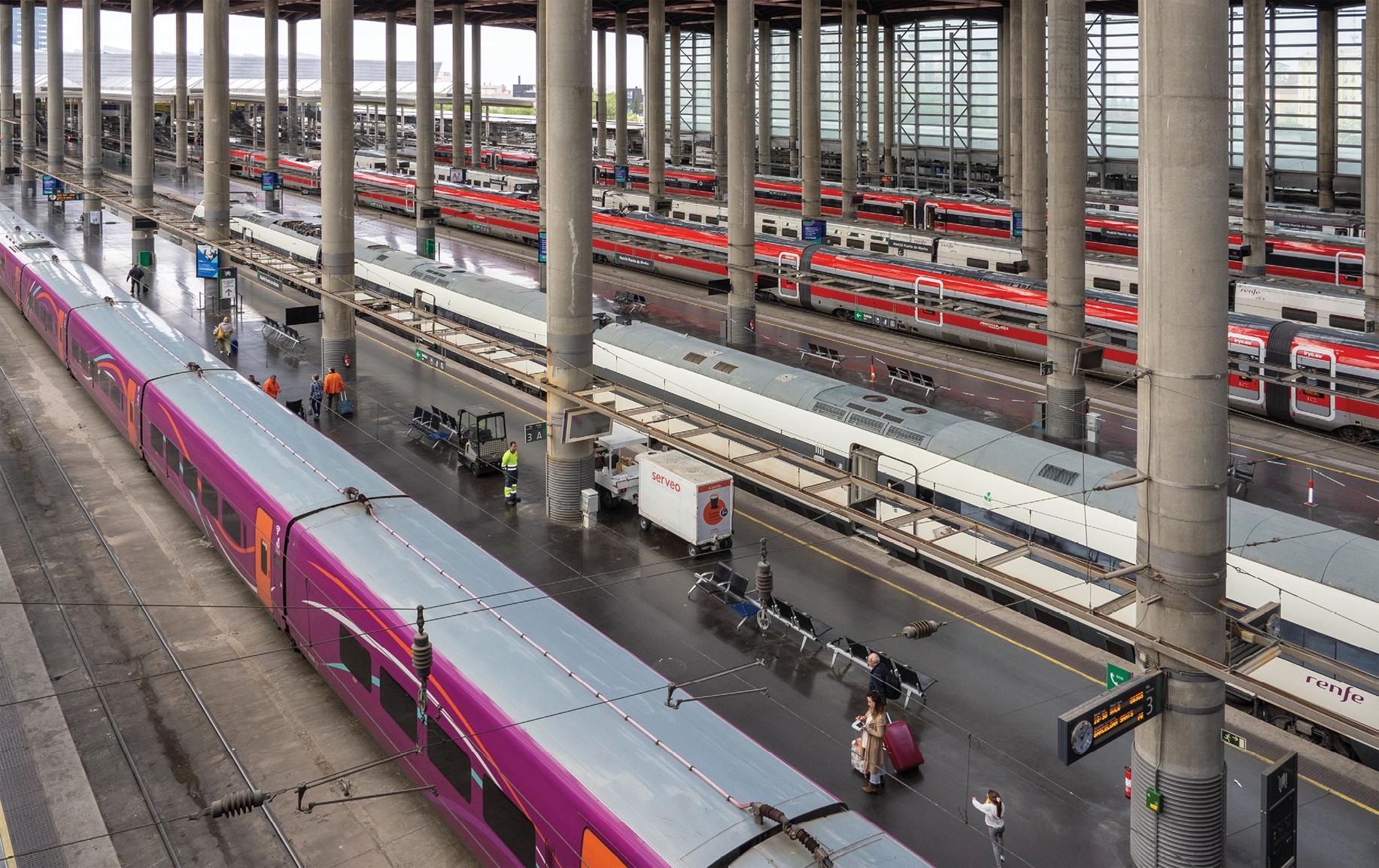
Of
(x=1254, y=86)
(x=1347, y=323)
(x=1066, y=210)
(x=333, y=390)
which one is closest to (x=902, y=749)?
(x=1066, y=210)

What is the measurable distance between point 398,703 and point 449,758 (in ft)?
5.18

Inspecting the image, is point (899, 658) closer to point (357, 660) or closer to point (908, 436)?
point (908, 436)

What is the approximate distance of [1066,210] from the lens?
34281 mm

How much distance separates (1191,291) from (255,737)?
1540 cm

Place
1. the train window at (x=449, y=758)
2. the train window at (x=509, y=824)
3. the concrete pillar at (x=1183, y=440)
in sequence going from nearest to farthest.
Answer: the train window at (x=509, y=824)
the train window at (x=449, y=758)
the concrete pillar at (x=1183, y=440)

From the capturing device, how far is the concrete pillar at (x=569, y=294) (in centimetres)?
2850

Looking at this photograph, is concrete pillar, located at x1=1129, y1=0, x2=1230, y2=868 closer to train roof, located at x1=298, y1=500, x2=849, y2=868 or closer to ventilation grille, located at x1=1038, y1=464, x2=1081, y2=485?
train roof, located at x1=298, y1=500, x2=849, y2=868

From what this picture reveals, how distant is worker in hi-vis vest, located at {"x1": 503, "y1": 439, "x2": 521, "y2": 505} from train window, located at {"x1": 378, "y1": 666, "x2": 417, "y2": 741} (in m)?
13.5

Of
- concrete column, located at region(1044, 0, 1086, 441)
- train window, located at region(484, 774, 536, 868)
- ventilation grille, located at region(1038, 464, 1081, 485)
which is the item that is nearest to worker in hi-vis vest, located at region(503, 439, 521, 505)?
ventilation grille, located at region(1038, 464, 1081, 485)

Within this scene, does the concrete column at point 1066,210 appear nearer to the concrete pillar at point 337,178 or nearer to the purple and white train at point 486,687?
the purple and white train at point 486,687

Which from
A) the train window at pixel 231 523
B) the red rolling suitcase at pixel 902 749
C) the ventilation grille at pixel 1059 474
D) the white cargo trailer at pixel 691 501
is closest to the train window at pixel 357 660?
the train window at pixel 231 523

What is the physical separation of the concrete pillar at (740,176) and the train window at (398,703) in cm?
3230

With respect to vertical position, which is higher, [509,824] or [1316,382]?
[1316,382]

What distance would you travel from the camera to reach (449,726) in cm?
1455
